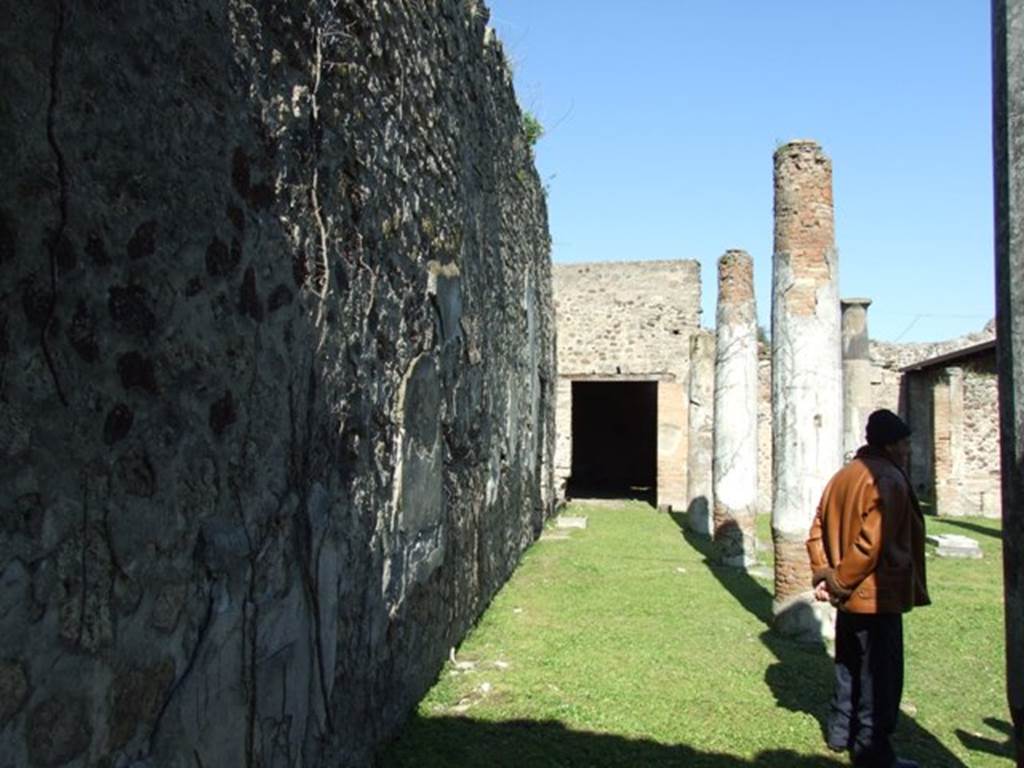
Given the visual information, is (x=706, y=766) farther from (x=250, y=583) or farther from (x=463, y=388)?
(x=463, y=388)

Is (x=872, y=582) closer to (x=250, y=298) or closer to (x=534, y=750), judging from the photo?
(x=534, y=750)

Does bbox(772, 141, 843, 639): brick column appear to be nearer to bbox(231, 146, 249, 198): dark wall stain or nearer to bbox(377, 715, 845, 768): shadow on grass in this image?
bbox(377, 715, 845, 768): shadow on grass

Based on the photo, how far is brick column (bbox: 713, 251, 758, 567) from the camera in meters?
9.84

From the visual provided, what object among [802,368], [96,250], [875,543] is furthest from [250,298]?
[802,368]

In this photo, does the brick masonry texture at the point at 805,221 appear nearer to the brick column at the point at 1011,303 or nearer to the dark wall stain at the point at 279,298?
the brick column at the point at 1011,303

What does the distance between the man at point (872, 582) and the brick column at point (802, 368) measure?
6.95ft

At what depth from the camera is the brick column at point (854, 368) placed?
12812 millimetres

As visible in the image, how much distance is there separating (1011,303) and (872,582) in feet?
5.45

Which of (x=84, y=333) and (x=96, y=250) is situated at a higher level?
(x=96, y=250)

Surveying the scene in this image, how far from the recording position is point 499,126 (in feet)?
21.6

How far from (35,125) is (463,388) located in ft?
12.4

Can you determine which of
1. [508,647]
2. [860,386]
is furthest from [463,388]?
[860,386]

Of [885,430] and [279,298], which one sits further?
[885,430]

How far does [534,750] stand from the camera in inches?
139
